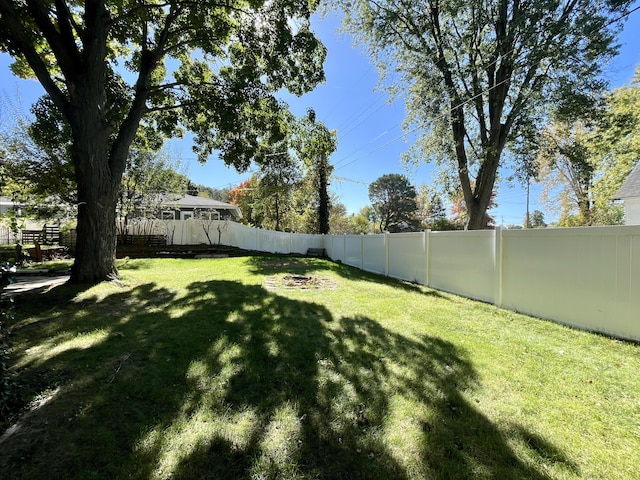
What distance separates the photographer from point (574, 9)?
8.12m

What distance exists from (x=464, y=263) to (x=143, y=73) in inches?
323

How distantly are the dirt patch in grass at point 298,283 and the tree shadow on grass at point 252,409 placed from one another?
9.67ft

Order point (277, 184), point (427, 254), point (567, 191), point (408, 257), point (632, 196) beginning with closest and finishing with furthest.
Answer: point (427, 254) < point (408, 257) < point (632, 196) < point (277, 184) < point (567, 191)

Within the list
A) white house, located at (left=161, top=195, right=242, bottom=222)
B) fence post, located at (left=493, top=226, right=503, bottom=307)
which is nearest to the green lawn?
fence post, located at (left=493, top=226, right=503, bottom=307)

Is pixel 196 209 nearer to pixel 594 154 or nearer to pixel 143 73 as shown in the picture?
pixel 143 73

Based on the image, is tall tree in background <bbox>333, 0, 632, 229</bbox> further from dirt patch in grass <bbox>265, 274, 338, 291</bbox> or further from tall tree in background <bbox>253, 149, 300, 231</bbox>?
tall tree in background <bbox>253, 149, 300, 231</bbox>

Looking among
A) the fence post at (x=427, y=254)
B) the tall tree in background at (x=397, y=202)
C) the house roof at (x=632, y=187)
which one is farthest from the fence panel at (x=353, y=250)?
the tall tree in background at (x=397, y=202)

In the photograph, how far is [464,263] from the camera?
5984mm

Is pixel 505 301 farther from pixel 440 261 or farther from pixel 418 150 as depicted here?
pixel 418 150

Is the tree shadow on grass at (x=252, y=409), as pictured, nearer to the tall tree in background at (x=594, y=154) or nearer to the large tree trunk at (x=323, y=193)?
the tall tree in background at (x=594, y=154)

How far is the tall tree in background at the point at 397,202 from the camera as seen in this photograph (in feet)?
130

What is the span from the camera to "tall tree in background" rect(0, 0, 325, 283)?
5207 millimetres

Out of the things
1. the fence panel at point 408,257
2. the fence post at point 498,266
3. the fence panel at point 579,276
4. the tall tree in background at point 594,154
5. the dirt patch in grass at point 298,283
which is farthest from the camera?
the tall tree in background at point 594,154

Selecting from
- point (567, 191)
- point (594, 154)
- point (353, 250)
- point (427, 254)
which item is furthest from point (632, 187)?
point (567, 191)
